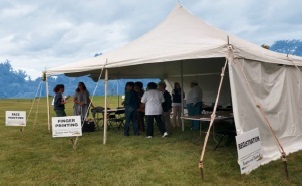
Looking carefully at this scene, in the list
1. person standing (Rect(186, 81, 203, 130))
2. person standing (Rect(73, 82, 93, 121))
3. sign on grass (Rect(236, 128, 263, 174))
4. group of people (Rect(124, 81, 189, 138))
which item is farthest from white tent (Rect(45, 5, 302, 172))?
person standing (Rect(186, 81, 203, 130))

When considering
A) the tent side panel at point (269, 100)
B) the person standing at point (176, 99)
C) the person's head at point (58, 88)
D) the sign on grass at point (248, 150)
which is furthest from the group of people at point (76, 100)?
the sign on grass at point (248, 150)

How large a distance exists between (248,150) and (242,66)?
5.64 ft

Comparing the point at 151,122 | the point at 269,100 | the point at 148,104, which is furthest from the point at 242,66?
the point at 151,122

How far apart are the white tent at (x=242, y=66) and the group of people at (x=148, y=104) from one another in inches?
42.7

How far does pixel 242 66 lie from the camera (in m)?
6.00

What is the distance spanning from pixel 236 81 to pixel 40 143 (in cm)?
528

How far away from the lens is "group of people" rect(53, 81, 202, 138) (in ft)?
27.8

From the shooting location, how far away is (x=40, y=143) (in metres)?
8.34

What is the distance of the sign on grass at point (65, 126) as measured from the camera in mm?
7270

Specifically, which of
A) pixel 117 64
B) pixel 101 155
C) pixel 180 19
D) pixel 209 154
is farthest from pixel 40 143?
pixel 180 19

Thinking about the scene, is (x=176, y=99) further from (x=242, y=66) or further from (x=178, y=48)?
(x=242, y=66)

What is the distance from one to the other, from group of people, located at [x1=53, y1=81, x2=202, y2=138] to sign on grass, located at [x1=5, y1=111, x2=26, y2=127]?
1238 millimetres

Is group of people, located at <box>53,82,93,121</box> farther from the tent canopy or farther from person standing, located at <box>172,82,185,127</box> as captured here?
person standing, located at <box>172,82,185,127</box>

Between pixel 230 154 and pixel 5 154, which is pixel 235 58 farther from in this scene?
pixel 5 154
